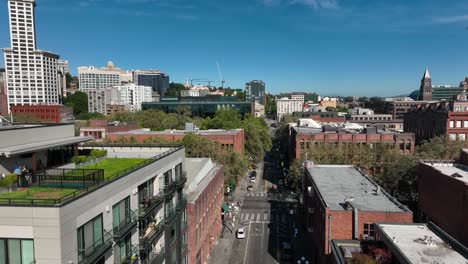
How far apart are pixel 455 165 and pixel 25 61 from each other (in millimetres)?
186348

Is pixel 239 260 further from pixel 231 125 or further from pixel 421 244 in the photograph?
pixel 231 125

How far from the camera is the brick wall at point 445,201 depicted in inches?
1229

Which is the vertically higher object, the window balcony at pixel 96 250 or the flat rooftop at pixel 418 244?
the window balcony at pixel 96 250

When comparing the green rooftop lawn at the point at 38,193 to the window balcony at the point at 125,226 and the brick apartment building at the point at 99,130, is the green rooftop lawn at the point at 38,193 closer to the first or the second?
the window balcony at the point at 125,226

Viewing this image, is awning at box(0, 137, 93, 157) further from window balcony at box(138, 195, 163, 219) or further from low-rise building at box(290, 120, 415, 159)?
low-rise building at box(290, 120, 415, 159)

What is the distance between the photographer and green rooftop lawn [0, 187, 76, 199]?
47.4 feet

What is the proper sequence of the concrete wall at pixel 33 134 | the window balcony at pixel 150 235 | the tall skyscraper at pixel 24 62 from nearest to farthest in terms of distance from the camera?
1. the concrete wall at pixel 33 134
2. the window balcony at pixel 150 235
3. the tall skyscraper at pixel 24 62

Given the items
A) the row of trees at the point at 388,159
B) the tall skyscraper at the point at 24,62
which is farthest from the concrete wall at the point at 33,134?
the tall skyscraper at the point at 24,62

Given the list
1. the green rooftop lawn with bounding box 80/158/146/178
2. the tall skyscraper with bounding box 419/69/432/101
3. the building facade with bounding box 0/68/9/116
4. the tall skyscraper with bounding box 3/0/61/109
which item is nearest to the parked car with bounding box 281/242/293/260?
the green rooftop lawn with bounding box 80/158/146/178

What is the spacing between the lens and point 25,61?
6722 inches

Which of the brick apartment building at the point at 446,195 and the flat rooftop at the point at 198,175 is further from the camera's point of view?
the flat rooftop at the point at 198,175

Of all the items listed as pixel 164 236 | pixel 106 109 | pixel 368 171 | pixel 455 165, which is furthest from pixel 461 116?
pixel 106 109

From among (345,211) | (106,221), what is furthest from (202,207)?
(106,221)

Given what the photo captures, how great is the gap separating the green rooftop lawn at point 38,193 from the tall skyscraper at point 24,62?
7014 inches
